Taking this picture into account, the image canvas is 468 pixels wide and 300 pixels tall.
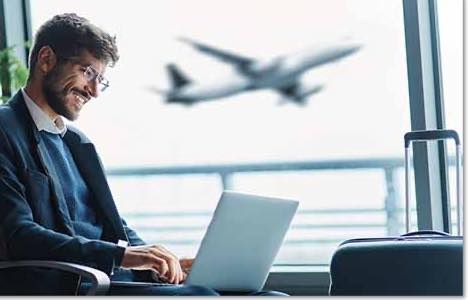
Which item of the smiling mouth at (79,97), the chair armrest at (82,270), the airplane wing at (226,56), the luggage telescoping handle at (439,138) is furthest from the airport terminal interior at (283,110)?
the chair armrest at (82,270)

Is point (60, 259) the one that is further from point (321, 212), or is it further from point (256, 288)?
point (321, 212)

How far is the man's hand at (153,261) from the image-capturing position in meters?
2.35

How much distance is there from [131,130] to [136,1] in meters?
0.57

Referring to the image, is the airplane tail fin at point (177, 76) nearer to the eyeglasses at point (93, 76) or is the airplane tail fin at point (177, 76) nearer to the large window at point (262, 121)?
the large window at point (262, 121)

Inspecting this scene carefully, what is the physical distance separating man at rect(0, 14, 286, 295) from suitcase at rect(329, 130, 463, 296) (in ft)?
1.19

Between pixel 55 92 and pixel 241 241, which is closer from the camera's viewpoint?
pixel 241 241

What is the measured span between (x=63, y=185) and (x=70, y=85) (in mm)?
298

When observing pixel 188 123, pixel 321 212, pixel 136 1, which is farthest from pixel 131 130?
pixel 321 212

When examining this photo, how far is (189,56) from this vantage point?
156 inches

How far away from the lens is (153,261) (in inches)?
93.0

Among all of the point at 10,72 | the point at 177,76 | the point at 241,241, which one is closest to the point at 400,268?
the point at 241,241

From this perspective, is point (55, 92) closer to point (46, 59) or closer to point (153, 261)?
point (46, 59)

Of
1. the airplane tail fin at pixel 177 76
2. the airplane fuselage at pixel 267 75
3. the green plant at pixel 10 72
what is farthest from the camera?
the airplane tail fin at pixel 177 76

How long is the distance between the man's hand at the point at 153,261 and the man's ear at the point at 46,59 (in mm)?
619
